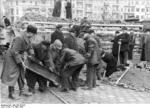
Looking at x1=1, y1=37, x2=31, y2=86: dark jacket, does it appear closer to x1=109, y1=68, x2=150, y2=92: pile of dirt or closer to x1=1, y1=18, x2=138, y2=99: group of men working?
x1=1, y1=18, x2=138, y2=99: group of men working

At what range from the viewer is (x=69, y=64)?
7.93 m

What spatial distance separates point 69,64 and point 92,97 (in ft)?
3.43

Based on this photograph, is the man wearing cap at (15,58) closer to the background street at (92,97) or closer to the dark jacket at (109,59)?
the background street at (92,97)

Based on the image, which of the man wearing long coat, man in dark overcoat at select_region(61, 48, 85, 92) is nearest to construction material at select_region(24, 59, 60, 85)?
man in dark overcoat at select_region(61, 48, 85, 92)

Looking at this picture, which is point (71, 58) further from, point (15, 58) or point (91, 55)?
point (15, 58)

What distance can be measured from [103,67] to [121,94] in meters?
2.12

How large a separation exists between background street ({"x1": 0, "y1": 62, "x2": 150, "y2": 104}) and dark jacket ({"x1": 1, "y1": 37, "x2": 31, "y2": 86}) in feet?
1.69

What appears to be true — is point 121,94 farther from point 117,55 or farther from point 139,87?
point 117,55

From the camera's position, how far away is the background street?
24.0ft

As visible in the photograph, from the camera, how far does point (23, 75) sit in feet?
24.1

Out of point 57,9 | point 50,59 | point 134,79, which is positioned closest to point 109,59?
point 134,79

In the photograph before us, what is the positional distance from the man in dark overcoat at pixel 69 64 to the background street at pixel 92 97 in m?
0.24

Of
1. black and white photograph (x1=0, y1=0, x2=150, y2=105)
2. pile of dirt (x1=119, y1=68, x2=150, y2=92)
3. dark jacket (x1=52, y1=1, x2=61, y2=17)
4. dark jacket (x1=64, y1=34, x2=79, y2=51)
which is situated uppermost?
dark jacket (x1=52, y1=1, x2=61, y2=17)

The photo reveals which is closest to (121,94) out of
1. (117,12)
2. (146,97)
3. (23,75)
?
(146,97)
